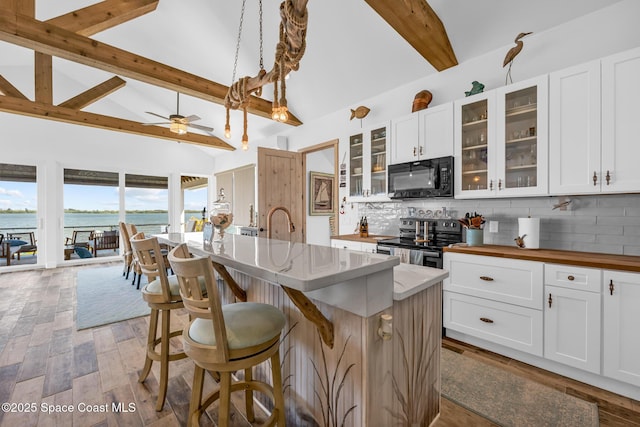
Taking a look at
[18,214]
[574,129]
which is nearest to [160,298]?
[574,129]

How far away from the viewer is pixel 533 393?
6.03 feet

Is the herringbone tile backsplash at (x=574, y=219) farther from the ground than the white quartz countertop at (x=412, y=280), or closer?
farther from the ground

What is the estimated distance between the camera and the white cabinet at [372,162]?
3.43 metres

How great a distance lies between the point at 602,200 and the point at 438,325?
1825 mm

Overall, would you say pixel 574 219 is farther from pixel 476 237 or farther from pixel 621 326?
pixel 621 326

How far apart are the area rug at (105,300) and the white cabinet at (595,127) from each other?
4463mm

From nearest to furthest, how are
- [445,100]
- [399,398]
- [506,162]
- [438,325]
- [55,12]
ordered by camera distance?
[399,398] → [438,325] → [506,162] → [445,100] → [55,12]

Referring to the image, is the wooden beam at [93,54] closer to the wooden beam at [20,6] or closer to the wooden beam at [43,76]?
the wooden beam at [20,6]

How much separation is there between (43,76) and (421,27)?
5.86m

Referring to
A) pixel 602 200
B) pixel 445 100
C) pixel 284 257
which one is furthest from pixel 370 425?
pixel 445 100

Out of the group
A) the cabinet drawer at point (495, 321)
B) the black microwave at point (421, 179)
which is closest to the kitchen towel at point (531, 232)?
the cabinet drawer at point (495, 321)

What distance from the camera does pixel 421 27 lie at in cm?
240

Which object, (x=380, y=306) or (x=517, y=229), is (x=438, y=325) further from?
(x=517, y=229)


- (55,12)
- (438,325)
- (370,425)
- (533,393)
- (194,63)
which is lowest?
(533,393)
